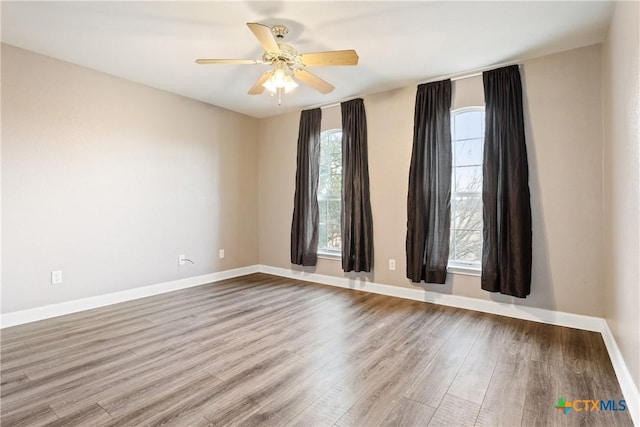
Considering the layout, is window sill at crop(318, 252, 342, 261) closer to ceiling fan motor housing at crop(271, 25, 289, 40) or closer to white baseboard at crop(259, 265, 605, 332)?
white baseboard at crop(259, 265, 605, 332)

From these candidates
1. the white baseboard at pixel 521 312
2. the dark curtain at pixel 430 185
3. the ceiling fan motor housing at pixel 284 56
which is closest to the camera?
the white baseboard at pixel 521 312

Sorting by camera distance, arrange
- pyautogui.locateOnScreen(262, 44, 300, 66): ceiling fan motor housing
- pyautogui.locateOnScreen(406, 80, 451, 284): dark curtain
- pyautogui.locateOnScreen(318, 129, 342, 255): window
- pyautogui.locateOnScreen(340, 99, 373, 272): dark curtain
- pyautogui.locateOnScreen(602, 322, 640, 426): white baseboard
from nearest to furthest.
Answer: pyautogui.locateOnScreen(602, 322, 640, 426): white baseboard < pyautogui.locateOnScreen(262, 44, 300, 66): ceiling fan motor housing < pyautogui.locateOnScreen(406, 80, 451, 284): dark curtain < pyautogui.locateOnScreen(340, 99, 373, 272): dark curtain < pyautogui.locateOnScreen(318, 129, 342, 255): window

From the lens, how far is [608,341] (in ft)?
8.38

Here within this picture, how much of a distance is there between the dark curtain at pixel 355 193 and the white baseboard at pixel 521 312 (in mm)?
362

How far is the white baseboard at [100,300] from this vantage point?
9.98 ft

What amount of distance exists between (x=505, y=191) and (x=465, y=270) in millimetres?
967

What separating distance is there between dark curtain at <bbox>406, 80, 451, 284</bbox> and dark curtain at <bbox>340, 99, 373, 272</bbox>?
0.62m

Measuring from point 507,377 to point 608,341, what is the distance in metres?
1.15

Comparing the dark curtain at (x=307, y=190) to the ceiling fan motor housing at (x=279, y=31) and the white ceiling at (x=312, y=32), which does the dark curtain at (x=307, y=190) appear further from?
the ceiling fan motor housing at (x=279, y=31)

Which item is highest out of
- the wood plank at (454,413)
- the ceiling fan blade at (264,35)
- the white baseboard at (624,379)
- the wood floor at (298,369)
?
the ceiling fan blade at (264,35)

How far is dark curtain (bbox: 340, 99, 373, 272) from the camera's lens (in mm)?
4242

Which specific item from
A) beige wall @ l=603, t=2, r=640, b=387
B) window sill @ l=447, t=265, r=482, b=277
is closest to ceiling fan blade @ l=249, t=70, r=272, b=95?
beige wall @ l=603, t=2, r=640, b=387

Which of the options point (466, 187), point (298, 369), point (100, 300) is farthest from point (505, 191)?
point (100, 300)

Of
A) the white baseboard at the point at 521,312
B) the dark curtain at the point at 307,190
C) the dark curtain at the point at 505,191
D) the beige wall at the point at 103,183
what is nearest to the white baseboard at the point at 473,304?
the white baseboard at the point at 521,312
